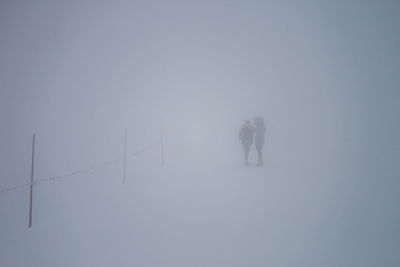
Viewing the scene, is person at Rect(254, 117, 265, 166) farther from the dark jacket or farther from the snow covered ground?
the snow covered ground

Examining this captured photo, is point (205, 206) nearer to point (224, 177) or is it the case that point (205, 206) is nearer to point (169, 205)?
point (169, 205)

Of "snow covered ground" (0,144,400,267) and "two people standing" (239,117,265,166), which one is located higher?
"two people standing" (239,117,265,166)

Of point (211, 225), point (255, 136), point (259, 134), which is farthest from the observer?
point (255, 136)

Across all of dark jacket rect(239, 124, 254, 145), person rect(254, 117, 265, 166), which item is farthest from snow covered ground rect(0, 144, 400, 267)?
dark jacket rect(239, 124, 254, 145)

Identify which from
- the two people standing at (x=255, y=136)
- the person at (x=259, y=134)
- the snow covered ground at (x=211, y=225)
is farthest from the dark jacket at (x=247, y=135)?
the snow covered ground at (x=211, y=225)

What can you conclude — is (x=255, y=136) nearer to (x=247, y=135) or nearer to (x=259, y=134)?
(x=259, y=134)

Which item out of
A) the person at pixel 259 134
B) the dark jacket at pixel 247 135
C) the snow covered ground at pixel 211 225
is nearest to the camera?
the snow covered ground at pixel 211 225

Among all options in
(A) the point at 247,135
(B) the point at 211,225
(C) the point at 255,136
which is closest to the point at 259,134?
(C) the point at 255,136

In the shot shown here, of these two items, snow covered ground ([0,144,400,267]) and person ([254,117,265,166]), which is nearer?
snow covered ground ([0,144,400,267])

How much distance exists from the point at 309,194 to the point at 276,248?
3.08m

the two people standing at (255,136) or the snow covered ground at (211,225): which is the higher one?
the two people standing at (255,136)

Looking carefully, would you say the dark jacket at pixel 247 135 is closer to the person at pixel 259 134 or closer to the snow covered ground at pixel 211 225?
the person at pixel 259 134

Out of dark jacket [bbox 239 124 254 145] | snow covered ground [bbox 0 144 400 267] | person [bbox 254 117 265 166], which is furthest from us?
dark jacket [bbox 239 124 254 145]

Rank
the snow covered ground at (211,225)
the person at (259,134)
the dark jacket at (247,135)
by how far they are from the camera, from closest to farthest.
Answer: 1. the snow covered ground at (211,225)
2. the person at (259,134)
3. the dark jacket at (247,135)
